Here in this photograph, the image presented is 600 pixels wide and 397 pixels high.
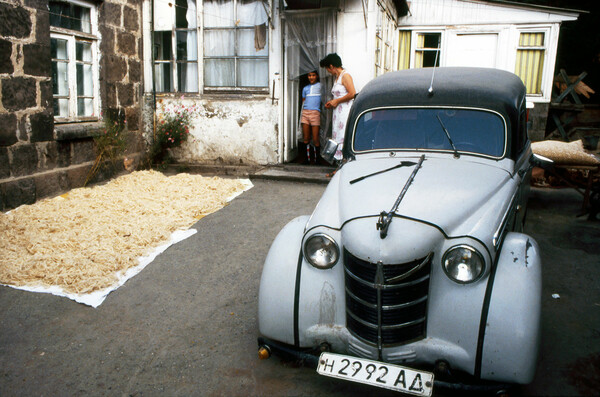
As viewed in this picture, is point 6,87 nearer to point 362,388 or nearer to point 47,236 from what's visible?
point 47,236

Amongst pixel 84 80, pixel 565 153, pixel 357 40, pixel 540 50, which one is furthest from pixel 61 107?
pixel 540 50

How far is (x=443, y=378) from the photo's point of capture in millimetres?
2559

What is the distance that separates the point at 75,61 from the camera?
287 inches

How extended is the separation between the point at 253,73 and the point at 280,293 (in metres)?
6.66

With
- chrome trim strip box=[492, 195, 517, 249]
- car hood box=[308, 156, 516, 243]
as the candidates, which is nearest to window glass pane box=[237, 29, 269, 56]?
car hood box=[308, 156, 516, 243]

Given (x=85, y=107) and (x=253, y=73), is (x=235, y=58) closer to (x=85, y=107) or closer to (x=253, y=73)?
(x=253, y=73)

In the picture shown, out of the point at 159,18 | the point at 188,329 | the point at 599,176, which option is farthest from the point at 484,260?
the point at 159,18

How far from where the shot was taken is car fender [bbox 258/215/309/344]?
281 centimetres

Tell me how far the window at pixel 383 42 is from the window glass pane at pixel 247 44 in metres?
2.24

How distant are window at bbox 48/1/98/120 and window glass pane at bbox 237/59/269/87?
8.30 ft

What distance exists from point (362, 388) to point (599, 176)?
545cm

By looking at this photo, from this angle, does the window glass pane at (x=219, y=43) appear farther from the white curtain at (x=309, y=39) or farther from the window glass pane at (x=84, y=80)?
the window glass pane at (x=84, y=80)

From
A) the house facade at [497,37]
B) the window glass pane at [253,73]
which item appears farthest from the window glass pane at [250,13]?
the house facade at [497,37]

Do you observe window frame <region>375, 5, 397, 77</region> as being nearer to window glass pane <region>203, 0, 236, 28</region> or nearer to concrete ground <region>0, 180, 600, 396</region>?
window glass pane <region>203, 0, 236, 28</region>
